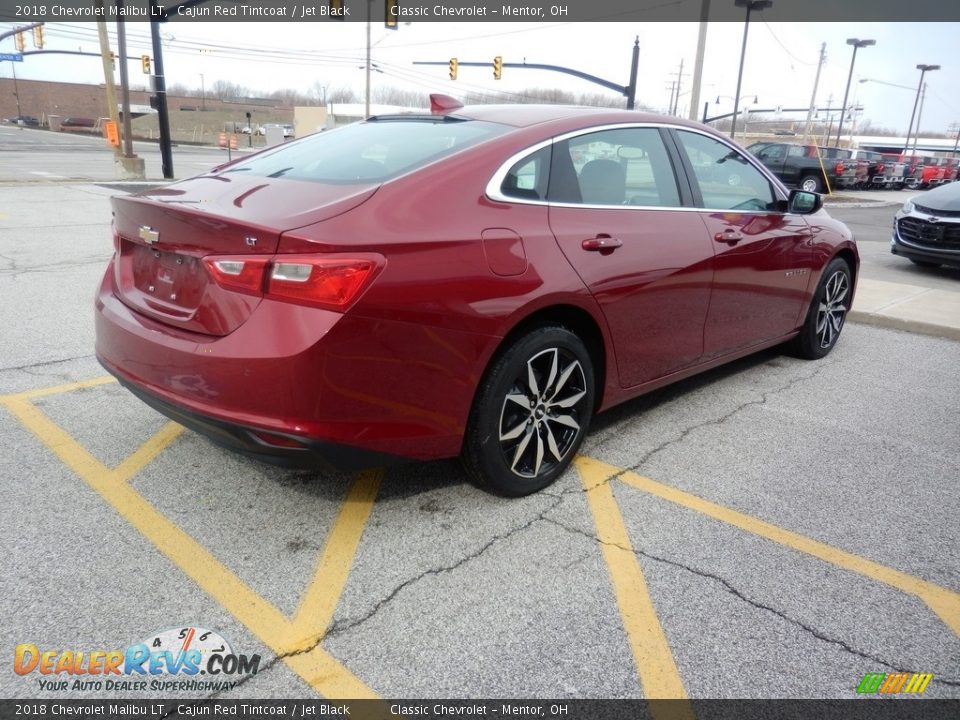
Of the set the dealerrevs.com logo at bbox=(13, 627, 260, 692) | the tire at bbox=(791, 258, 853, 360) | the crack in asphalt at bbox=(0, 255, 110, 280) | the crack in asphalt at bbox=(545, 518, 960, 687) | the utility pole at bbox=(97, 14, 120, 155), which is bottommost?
the dealerrevs.com logo at bbox=(13, 627, 260, 692)

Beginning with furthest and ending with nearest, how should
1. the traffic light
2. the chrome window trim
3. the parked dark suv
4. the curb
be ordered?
the traffic light
the parked dark suv
the curb
the chrome window trim

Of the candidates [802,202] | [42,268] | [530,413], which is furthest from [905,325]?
[42,268]

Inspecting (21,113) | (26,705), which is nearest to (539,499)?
(26,705)

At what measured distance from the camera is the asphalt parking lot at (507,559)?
2.20m

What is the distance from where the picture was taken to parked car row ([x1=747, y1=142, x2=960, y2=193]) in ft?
84.5

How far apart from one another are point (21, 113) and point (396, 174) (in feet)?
343

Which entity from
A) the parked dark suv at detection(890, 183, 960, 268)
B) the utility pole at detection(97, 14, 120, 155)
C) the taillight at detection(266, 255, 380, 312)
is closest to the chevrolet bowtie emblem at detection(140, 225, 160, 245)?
the taillight at detection(266, 255, 380, 312)

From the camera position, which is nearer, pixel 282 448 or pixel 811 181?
pixel 282 448

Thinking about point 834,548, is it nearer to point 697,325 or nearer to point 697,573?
point 697,573

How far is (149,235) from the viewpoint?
2.77 m

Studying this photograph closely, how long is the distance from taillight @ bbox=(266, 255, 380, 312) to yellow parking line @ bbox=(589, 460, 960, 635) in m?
1.70

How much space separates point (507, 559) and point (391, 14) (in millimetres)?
18416

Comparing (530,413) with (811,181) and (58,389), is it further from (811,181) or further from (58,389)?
(811,181)

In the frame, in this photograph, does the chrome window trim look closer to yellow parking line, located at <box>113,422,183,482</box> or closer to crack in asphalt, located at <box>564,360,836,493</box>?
crack in asphalt, located at <box>564,360,836,493</box>
